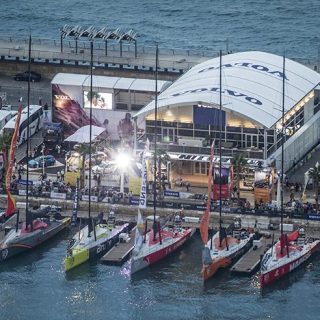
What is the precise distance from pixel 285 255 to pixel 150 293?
1012 cm

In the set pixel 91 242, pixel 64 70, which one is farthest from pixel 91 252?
pixel 64 70

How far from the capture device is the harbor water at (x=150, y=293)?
13850 centimetres

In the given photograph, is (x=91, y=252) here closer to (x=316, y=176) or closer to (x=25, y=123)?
(x=316, y=176)

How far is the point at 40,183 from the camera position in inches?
6275

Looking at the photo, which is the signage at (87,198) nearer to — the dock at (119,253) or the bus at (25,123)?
the dock at (119,253)

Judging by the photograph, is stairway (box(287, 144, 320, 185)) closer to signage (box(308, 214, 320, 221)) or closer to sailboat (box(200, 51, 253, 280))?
signage (box(308, 214, 320, 221))

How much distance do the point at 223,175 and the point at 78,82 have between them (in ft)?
72.1

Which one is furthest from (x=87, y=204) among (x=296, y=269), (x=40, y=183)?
(x=296, y=269)

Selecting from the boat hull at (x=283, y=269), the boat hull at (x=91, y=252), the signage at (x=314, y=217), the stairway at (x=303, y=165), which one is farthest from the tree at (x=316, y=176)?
the boat hull at (x=91, y=252)

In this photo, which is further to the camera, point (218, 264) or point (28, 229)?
point (28, 229)

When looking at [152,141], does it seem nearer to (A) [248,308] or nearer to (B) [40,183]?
(B) [40,183]

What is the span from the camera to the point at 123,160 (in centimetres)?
15938

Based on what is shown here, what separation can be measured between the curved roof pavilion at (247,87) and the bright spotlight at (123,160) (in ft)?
13.2

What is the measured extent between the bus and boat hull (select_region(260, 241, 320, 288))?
31.8 m
